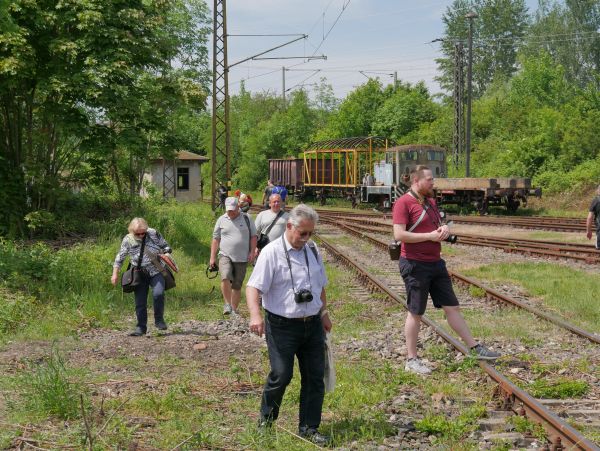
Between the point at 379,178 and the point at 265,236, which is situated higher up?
the point at 379,178

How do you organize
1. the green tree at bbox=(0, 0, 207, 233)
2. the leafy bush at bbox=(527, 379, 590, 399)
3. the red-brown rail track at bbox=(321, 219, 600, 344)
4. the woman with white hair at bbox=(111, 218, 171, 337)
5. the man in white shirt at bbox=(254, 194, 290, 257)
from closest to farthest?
the leafy bush at bbox=(527, 379, 590, 399) < the red-brown rail track at bbox=(321, 219, 600, 344) < the woman with white hair at bbox=(111, 218, 171, 337) < the man in white shirt at bbox=(254, 194, 290, 257) < the green tree at bbox=(0, 0, 207, 233)

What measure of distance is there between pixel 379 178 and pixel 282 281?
35.2 m

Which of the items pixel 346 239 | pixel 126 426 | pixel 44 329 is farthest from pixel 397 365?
pixel 346 239

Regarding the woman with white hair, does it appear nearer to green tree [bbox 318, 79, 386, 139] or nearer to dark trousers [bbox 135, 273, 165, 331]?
dark trousers [bbox 135, 273, 165, 331]

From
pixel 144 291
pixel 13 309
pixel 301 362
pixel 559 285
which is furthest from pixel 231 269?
pixel 559 285

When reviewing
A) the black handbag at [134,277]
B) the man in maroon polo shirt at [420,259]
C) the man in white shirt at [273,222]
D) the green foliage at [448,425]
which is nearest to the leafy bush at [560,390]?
the man in maroon polo shirt at [420,259]

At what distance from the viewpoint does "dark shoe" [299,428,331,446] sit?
5816 millimetres

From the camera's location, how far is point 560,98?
54438 millimetres

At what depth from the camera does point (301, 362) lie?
6059 millimetres

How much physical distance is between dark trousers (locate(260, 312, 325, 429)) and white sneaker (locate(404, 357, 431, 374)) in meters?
2.00

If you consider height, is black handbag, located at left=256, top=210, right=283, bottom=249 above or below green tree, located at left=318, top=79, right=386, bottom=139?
below

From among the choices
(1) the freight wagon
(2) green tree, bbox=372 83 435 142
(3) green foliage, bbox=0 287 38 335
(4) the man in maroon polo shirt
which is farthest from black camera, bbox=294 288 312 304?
(2) green tree, bbox=372 83 435 142

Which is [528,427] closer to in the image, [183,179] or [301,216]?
→ [301,216]

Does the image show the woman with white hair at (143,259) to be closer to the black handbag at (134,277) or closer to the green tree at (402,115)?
the black handbag at (134,277)
